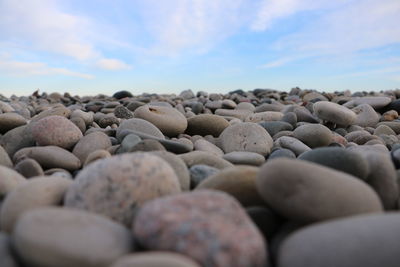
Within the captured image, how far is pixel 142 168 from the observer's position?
1.73 metres

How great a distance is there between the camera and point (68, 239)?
4.44ft

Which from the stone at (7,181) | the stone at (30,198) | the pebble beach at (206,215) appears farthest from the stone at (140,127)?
the stone at (30,198)

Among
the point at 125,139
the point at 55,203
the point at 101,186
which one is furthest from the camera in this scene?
the point at 125,139

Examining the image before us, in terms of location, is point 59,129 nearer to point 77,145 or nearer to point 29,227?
point 77,145

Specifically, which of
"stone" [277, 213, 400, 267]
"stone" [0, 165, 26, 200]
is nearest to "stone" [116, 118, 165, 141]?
"stone" [0, 165, 26, 200]

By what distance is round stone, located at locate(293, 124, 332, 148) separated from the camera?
402 cm

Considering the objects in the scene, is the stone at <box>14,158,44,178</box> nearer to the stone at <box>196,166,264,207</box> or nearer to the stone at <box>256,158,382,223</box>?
the stone at <box>196,166,264,207</box>

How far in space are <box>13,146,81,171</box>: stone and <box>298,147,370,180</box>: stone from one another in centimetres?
178

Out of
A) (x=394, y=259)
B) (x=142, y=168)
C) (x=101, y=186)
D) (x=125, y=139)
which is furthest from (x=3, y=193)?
(x=394, y=259)

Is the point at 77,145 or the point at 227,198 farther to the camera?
the point at 77,145

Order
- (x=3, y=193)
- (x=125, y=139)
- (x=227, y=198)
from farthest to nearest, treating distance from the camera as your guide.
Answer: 1. (x=125, y=139)
2. (x=3, y=193)
3. (x=227, y=198)

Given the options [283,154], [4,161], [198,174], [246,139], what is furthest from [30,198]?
[246,139]

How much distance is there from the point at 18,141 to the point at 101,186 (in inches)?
86.9

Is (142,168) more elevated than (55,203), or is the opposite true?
(142,168)
